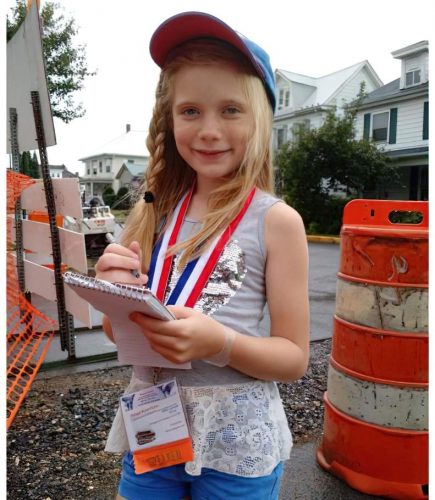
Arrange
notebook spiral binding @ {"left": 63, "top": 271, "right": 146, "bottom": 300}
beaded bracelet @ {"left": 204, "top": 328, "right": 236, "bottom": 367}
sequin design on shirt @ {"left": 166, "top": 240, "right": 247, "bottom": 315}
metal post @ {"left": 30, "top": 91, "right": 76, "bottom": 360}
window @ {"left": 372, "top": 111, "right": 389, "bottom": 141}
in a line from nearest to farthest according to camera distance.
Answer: notebook spiral binding @ {"left": 63, "top": 271, "right": 146, "bottom": 300} < beaded bracelet @ {"left": 204, "top": 328, "right": 236, "bottom": 367} < sequin design on shirt @ {"left": 166, "top": 240, "right": 247, "bottom": 315} < metal post @ {"left": 30, "top": 91, "right": 76, "bottom": 360} < window @ {"left": 372, "top": 111, "right": 389, "bottom": 141}

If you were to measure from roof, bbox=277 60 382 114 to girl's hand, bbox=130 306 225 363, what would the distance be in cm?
2569

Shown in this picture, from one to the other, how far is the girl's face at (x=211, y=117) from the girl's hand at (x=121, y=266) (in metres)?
0.33

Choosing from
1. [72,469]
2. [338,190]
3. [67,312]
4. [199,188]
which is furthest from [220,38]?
[338,190]

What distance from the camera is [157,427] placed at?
4.04 feet

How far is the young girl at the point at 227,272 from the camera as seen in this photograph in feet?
3.94

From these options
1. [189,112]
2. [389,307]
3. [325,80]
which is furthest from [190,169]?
[325,80]

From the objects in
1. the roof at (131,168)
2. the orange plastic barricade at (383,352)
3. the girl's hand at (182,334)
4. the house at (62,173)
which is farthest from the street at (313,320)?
the roof at (131,168)

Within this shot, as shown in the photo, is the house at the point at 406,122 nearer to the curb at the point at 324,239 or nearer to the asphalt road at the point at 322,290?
the curb at the point at 324,239

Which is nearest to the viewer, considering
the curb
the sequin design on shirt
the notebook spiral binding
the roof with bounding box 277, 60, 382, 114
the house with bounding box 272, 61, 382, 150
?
the notebook spiral binding

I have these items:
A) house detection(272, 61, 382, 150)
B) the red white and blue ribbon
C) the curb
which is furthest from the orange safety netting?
house detection(272, 61, 382, 150)

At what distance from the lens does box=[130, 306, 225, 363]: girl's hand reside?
1.01 m

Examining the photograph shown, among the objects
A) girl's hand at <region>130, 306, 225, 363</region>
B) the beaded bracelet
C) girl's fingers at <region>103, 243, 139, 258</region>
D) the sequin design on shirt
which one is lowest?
the beaded bracelet

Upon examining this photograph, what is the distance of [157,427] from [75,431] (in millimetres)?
2013

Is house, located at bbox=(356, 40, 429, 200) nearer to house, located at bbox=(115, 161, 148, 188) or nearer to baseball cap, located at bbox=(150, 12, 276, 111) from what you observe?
baseball cap, located at bbox=(150, 12, 276, 111)
